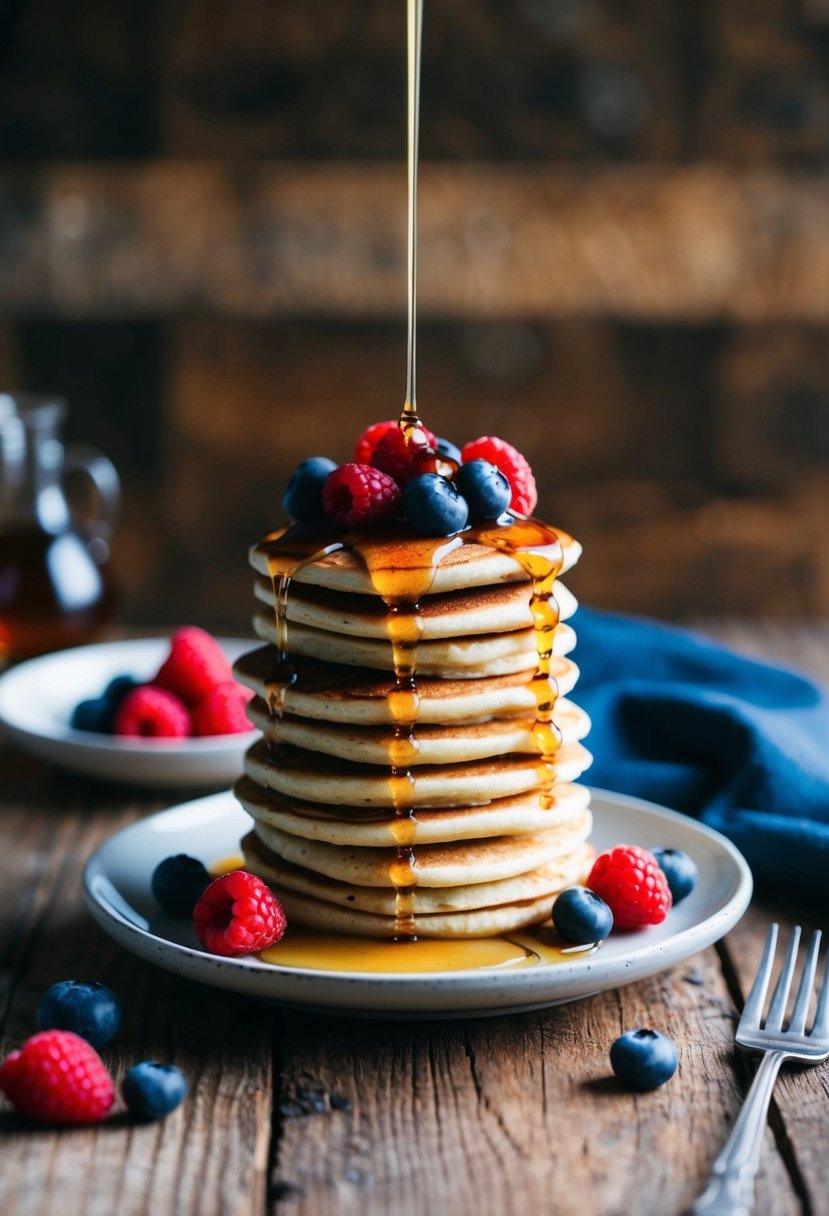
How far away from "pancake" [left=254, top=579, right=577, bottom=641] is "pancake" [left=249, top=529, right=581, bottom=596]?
0.01 m

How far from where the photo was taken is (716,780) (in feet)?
6.62

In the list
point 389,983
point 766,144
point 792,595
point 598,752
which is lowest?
point 792,595

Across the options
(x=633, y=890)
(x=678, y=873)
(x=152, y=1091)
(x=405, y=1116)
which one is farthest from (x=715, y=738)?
(x=152, y=1091)

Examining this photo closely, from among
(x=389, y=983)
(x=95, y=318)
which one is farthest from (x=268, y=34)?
(x=389, y=983)

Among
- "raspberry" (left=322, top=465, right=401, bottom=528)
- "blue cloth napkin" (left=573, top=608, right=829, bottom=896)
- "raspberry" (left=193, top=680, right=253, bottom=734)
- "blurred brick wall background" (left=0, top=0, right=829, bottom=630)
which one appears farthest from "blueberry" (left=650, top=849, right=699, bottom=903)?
"blurred brick wall background" (left=0, top=0, right=829, bottom=630)

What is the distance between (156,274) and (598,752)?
6.59ft

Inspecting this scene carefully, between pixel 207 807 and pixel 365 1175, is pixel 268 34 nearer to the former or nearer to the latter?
pixel 207 807

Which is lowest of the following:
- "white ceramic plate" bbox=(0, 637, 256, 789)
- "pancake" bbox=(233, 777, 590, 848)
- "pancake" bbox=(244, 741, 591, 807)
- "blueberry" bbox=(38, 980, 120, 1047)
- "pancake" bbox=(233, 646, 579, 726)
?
"white ceramic plate" bbox=(0, 637, 256, 789)

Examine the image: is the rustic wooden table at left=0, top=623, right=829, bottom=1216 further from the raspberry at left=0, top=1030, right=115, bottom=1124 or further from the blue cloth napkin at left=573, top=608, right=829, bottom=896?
the blue cloth napkin at left=573, top=608, right=829, bottom=896

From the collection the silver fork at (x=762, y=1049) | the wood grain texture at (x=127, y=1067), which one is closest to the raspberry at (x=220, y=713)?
the wood grain texture at (x=127, y=1067)

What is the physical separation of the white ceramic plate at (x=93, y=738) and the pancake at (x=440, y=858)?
1.73ft

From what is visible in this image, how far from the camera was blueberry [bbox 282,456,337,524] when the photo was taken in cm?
155

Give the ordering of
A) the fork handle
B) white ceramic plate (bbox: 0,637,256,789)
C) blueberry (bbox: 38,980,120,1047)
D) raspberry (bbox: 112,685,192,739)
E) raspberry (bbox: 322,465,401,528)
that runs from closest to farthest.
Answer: the fork handle
blueberry (bbox: 38,980,120,1047)
raspberry (bbox: 322,465,401,528)
white ceramic plate (bbox: 0,637,256,789)
raspberry (bbox: 112,685,192,739)

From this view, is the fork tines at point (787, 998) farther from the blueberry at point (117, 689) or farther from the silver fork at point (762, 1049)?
the blueberry at point (117, 689)
